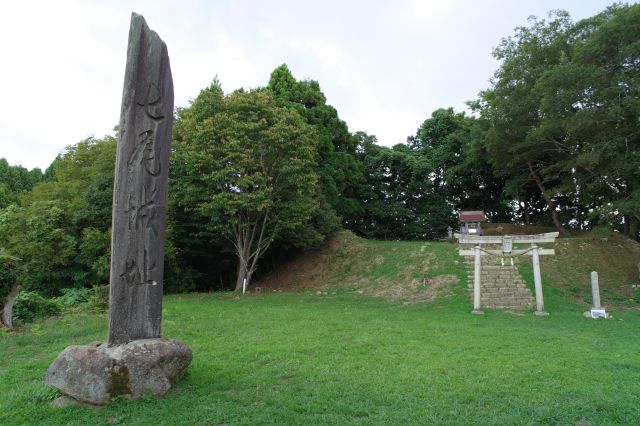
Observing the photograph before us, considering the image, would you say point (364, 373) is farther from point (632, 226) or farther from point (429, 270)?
point (632, 226)

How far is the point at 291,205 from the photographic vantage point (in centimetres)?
2031

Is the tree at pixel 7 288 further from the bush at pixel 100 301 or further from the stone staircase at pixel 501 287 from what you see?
the stone staircase at pixel 501 287

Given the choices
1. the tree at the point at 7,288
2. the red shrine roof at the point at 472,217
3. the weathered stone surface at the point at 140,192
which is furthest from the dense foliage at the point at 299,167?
the weathered stone surface at the point at 140,192

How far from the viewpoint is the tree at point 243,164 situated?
61.6 ft

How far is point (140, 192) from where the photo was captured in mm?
5977

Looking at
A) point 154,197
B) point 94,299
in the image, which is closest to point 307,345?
point 154,197

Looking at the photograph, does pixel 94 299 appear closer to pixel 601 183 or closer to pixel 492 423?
pixel 492 423

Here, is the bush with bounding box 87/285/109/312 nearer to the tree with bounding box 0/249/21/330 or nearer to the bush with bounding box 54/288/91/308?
the bush with bounding box 54/288/91/308

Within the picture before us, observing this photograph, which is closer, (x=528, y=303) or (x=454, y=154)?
(x=528, y=303)

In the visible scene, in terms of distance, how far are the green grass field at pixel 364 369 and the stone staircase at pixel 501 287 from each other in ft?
6.91

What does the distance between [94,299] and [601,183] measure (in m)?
24.5

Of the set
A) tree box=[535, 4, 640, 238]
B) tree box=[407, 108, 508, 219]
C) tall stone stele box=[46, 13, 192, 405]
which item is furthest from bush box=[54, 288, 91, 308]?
tree box=[407, 108, 508, 219]

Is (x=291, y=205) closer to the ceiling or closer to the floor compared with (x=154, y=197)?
closer to the ceiling

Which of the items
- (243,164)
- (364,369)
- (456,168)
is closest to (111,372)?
(364,369)
